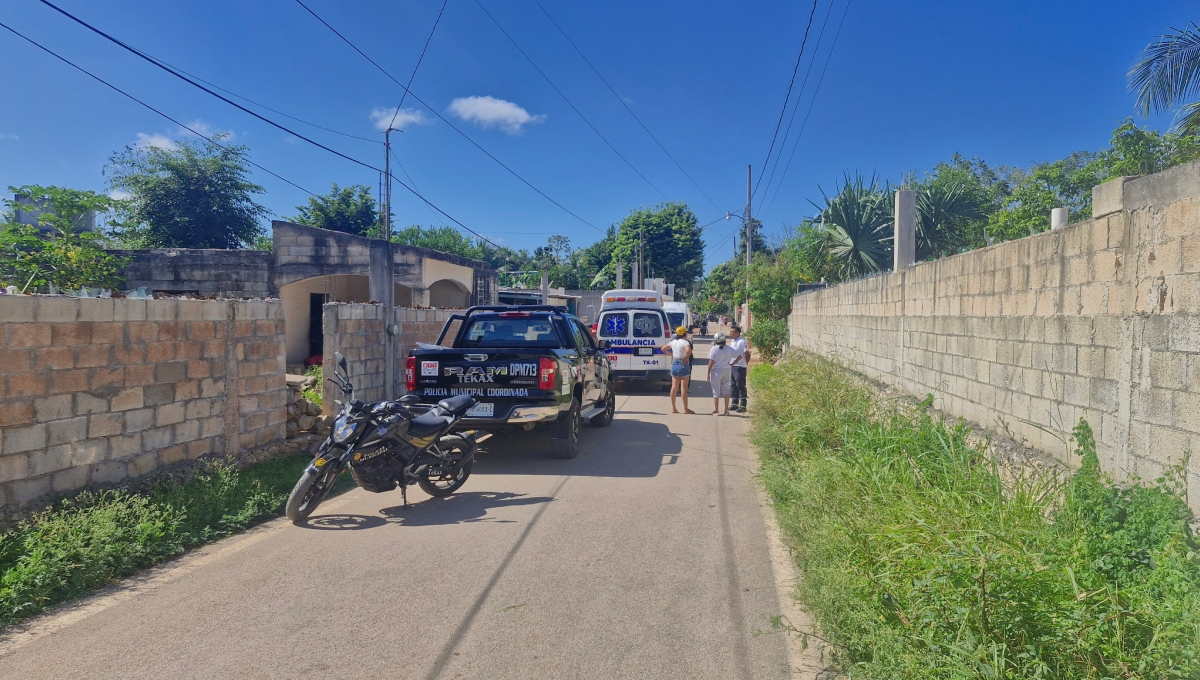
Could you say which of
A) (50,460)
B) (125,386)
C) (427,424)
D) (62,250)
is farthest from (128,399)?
(62,250)

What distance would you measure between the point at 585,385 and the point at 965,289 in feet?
15.3

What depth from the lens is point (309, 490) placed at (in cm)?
582

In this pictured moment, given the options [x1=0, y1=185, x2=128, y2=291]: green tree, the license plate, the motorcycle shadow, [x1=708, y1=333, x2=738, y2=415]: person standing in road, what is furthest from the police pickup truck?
[x1=0, y1=185, x2=128, y2=291]: green tree

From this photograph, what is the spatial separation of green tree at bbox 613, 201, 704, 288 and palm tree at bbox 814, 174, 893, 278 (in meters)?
35.0

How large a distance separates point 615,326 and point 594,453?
24.1 feet

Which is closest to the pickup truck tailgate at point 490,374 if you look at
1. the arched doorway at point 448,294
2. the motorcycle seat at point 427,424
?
the motorcycle seat at point 427,424

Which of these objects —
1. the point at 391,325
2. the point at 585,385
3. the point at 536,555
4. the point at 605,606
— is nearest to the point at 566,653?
the point at 605,606

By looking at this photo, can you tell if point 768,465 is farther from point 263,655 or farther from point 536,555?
point 263,655

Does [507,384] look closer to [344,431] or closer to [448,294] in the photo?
[344,431]

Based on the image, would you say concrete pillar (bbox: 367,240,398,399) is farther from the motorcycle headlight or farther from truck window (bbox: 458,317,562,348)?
the motorcycle headlight

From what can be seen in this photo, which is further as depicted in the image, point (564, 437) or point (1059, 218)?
point (564, 437)

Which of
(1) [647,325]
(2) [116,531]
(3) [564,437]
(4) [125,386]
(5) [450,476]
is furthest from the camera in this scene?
(1) [647,325]

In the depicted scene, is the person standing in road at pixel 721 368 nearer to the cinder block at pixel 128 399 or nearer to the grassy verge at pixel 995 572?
the grassy verge at pixel 995 572

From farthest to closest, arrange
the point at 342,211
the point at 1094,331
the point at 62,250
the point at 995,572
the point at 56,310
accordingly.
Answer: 1. the point at 342,211
2. the point at 62,250
3. the point at 56,310
4. the point at 1094,331
5. the point at 995,572
